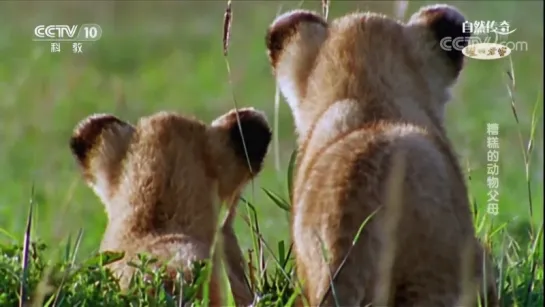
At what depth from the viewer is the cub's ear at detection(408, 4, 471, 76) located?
313 cm

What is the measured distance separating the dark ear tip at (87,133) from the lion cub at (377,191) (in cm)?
55

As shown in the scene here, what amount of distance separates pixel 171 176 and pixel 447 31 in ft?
2.51

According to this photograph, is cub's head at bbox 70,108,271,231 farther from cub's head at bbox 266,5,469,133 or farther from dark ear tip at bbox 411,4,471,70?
dark ear tip at bbox 411,4,471,70

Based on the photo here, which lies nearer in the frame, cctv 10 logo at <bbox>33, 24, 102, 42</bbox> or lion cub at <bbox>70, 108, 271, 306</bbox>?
lion cub at <bbox>70, 108, 271, 306</bbox>

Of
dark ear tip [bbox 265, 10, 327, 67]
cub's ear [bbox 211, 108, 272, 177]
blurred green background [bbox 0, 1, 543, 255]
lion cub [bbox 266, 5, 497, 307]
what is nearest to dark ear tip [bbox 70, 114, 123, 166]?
blurred green background [bbox 0, 1, 543, 255]

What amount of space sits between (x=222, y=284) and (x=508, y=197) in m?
1.44

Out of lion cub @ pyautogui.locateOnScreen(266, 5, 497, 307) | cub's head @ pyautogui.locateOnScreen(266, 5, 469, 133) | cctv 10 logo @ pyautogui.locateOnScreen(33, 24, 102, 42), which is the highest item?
cctv 10 logo @ pyautogui.locateOnScreen(33, 24, 102, 42)

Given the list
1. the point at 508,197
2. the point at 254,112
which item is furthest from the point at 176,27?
the point at 508,197

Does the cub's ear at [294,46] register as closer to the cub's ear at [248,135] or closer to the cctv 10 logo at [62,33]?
the cub's ear at [248,135]

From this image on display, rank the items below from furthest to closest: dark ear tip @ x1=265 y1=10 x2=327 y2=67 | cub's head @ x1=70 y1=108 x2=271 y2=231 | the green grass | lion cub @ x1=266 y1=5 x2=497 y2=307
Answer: the green grass < dark ear tip @ x1=265 y1=10 x2=327 y2=67 < cub's head @ x1=70 y1=108 x2=271 y2=231 < lion cub @ x1=266 y1=5 x2=497 y2=307

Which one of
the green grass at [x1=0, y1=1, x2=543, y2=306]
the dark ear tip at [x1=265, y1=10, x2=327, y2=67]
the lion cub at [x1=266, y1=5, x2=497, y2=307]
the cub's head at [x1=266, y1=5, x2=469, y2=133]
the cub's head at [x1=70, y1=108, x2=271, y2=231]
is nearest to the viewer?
the lion cub at [x1=266, y1=5, x2=497, y2=307]

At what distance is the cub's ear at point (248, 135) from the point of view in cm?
323

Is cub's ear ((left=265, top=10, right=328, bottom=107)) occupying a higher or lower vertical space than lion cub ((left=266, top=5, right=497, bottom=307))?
higher

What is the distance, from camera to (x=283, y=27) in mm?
3213
